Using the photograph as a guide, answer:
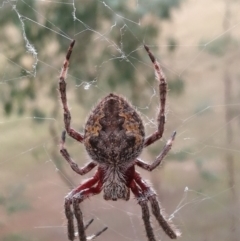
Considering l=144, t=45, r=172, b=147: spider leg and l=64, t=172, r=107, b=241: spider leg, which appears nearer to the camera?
l=144, t=45, r=172, b=147: spider leg

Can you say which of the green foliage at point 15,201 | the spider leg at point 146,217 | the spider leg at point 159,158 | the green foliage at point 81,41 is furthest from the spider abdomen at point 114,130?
the green foliage at point 15,201

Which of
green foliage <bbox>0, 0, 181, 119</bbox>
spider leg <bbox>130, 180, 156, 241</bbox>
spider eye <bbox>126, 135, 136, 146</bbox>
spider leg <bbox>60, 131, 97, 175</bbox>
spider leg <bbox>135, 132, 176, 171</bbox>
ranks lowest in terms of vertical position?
spider leg <bbox>130, 180, 156, 241</bbox>

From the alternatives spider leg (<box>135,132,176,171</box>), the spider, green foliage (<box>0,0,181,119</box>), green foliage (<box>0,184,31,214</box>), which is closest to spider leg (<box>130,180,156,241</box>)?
the spider

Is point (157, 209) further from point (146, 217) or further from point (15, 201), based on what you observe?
point (15, 201)

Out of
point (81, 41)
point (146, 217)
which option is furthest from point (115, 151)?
point (81, 41)

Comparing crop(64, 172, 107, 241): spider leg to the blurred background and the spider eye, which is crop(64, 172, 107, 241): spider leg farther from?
the blurred background

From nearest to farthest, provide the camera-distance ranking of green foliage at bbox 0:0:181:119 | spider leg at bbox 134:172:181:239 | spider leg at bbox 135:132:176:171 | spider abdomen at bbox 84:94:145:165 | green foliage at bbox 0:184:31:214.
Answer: spider abdomen at bbox 84:94:145:165 → spider leg at bbox 135:132:176:171 → spider leg at bbox 134:172:181:239 → green foliage at bbox 0:0:181:119 → green foliage at bbox 0:184:31:214

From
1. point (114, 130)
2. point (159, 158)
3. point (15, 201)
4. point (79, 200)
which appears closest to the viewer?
point (114, 130)
